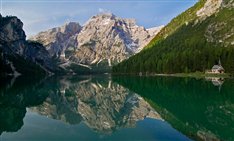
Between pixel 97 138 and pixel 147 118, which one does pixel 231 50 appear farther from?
pixel 97 138

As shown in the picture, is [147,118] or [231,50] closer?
[147,118]

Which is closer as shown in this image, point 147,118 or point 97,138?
point 97,138

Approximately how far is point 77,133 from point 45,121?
9.76 m

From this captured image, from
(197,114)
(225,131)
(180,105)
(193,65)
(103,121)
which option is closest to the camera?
(225,131)

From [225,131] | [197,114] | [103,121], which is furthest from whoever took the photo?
[197,114]

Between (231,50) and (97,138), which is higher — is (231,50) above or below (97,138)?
above

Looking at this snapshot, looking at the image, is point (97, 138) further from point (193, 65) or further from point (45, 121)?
point (193, 65)

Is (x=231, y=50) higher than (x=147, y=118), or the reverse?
(x=231, y=50)

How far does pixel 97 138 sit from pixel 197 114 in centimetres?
1827

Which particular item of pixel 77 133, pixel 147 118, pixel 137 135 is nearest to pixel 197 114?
pixel 147 118

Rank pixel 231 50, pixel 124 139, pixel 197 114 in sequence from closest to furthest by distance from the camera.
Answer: pixel 124 139, pixel 197 114, pixel 231 50

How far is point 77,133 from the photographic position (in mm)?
31141

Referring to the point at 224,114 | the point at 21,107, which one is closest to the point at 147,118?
the point at 224,114

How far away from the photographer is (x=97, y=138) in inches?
1120
